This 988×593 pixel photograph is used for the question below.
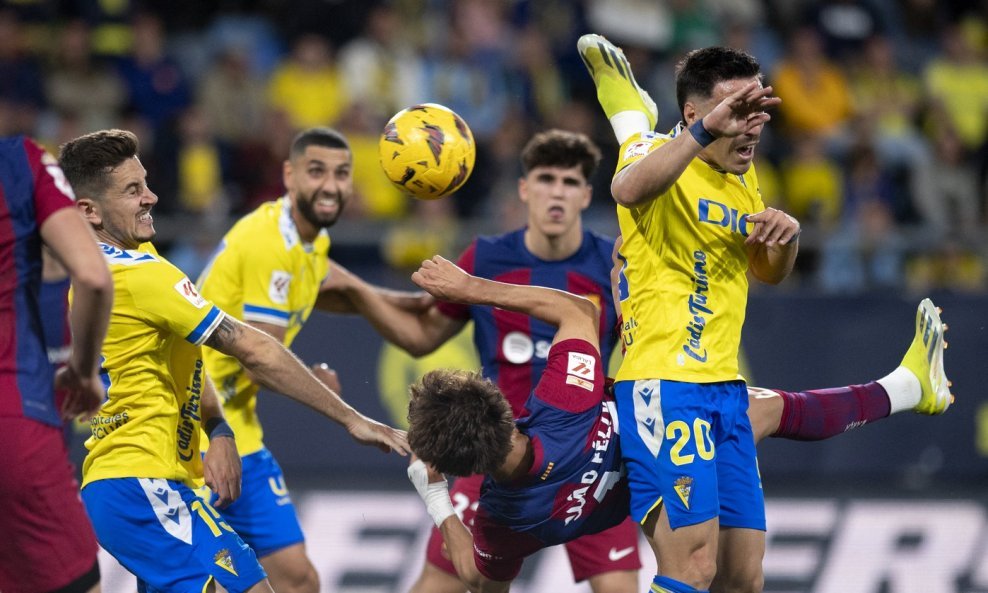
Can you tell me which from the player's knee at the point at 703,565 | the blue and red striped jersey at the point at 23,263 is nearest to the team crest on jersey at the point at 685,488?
the player's knee at the point at 703,565

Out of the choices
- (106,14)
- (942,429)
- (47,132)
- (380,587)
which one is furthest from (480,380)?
(106,14)

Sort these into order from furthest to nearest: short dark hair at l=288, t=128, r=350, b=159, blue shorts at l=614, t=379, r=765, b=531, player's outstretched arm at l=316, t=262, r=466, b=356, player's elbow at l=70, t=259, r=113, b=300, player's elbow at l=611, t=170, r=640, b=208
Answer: player's outstretched arm at l=316, t=262, r=466, b=356 → short dark hair at l=288, t=128, r=350, b=159 → blue shorts at l=614, t=379, r=765, b=531 → player's elbow at l=611, t=170, r=640, b=208 → player's elbow at l=70, t=259, r=113, b=300

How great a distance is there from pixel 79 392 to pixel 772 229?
2.68 m

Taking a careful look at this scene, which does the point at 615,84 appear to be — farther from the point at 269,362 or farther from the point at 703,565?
the point at 703,565

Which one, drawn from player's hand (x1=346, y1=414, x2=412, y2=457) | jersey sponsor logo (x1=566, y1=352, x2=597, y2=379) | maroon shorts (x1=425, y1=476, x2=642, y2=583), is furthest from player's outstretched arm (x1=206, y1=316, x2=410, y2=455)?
maroon shorts (x1=425, y1=476, x2=642, y2=583)

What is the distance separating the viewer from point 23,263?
180 inches

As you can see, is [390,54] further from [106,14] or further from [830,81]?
[830,81]

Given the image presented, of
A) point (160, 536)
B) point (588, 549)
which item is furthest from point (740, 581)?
point (160, 536)

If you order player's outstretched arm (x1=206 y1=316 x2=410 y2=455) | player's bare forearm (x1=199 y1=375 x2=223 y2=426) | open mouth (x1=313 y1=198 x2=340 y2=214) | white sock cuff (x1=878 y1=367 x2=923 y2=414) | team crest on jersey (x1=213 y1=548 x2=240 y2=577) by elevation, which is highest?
open mouth (x1=313 y1=198 x2=340 y2=214)

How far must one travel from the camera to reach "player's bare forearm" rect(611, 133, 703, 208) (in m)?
4.91

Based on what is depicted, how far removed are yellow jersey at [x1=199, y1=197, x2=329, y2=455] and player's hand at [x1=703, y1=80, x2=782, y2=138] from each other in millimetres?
2742

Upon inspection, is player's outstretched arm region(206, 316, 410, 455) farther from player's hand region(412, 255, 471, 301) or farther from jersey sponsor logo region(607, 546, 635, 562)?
jersey sponsor logo region(607, 546, 635, 562)

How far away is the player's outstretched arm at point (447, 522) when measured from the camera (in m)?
5.87

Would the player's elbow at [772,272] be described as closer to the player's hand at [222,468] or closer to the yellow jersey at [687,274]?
the yellow jersey at [687,274]
